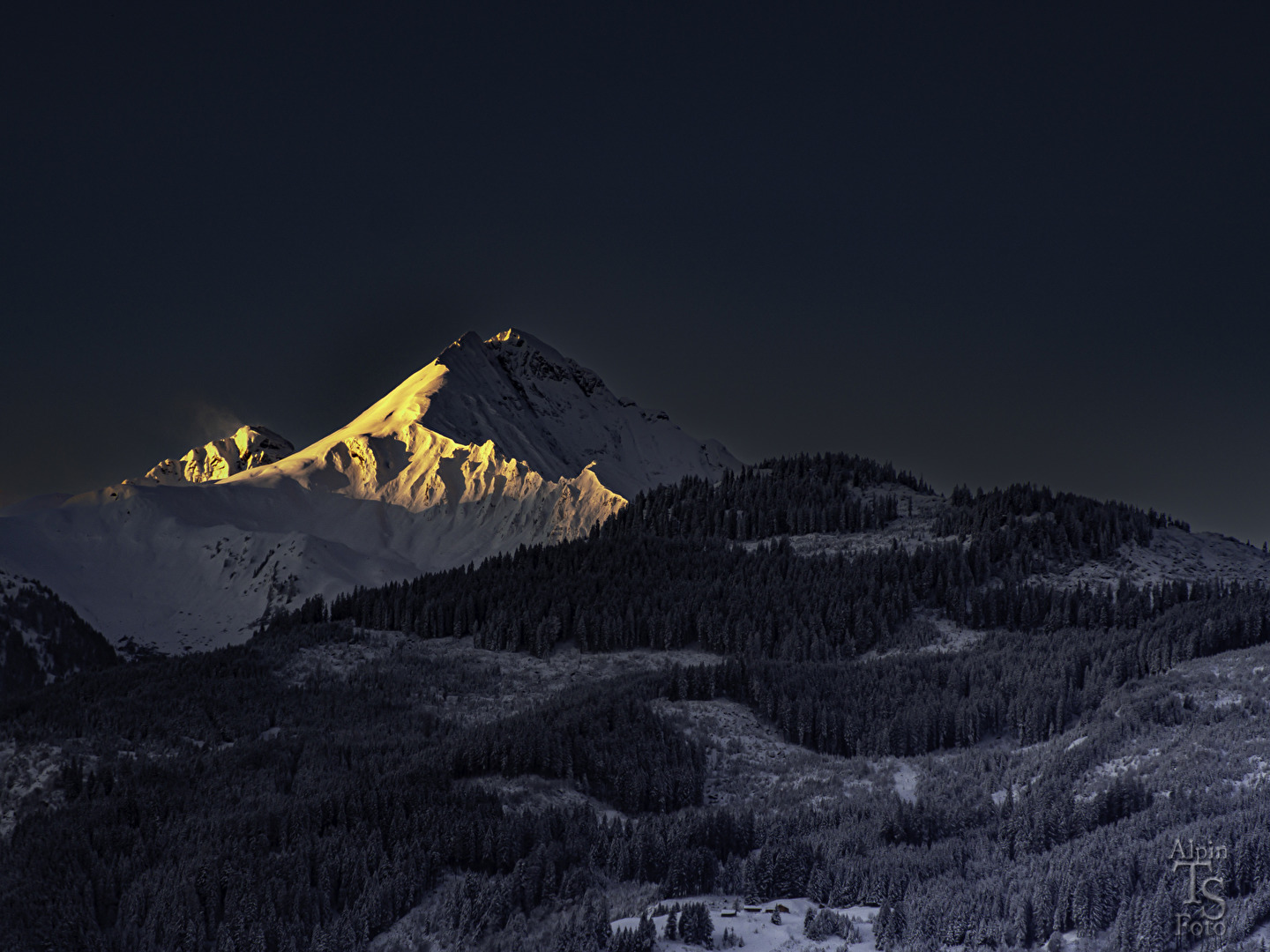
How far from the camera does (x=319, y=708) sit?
497 feet

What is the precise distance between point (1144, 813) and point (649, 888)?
36.6 m

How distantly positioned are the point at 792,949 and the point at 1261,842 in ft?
97.7

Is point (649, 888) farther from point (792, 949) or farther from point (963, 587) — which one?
point (963, 587)

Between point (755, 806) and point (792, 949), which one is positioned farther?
point (755, 806)

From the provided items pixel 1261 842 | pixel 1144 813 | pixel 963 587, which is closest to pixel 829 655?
pixel 963 587

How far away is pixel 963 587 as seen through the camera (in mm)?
184250

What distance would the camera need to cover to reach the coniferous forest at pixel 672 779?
84.8 metres

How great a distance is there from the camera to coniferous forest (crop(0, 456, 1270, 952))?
8475 cm

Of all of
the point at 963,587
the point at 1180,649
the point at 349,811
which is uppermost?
the point at 963,587

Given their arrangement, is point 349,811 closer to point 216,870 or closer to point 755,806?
point 216,870

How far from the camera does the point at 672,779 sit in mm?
115250

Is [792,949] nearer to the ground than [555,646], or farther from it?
nearer to the ground

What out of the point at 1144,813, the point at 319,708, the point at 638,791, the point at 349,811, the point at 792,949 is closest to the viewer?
the point at 792,949

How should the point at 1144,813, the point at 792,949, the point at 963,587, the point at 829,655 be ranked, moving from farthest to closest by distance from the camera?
the point at 963,587, the point at 829,655, the point at 1144,813, the point at 792,949
